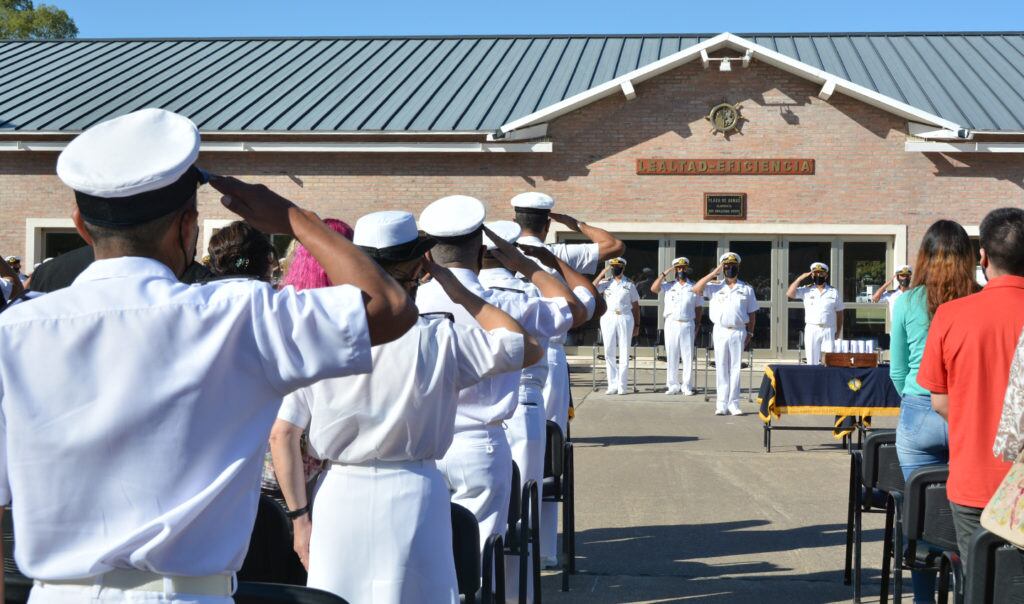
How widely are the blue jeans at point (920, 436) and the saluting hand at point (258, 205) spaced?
4010 mm

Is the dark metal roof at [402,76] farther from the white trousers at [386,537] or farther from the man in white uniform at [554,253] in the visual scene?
the white trousers at [386,537]

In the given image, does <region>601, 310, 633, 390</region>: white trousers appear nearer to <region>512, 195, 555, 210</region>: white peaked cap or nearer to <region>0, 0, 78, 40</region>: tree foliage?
<region>512, 195, 555, 210</region>: white peaked cap

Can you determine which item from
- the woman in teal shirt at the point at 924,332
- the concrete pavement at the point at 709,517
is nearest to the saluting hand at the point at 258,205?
the woman in teal shirt at the point at 924,332

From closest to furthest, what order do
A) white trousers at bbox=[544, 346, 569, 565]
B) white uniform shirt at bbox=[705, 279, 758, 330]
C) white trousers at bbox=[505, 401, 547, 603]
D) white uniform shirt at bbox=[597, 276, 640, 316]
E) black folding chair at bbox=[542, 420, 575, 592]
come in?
white trousers at bbox=[505, 401, 547, 603]
black folding chair at bbox=[542, 420, 575, 592]
white trousers at bbox=[544, 346, 569, 565]
white uniform shirt at bbox=[705, 279, 758, 330]
white uniform shirt at bbox=[597, 276, 640, 316]

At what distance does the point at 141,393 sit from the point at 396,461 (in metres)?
1.64

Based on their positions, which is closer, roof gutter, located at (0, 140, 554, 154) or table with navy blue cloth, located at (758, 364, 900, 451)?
table with navy blue cloth, located at (758, 364, 900, 451)

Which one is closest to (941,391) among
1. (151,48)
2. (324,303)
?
(324,303)

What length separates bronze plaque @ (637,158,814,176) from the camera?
21203 mm

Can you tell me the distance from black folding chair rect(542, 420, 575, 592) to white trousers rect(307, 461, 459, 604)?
3.18 metres

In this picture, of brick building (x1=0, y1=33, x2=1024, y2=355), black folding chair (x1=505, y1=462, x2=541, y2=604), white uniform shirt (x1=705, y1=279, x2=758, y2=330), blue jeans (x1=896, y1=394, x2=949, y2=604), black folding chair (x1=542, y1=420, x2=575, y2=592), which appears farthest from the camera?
brick building (x1=0, y1=33, x2=1024, y2=355)

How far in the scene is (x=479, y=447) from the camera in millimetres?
4719

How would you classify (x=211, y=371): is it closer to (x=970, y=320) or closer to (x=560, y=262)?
(x=970, y=320)

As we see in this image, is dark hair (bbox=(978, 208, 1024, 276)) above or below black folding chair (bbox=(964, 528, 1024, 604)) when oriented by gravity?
above

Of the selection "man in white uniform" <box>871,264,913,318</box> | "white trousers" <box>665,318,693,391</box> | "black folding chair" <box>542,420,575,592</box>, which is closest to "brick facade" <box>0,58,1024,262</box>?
"man in white uniform" <box>871,264,913,318</box>
